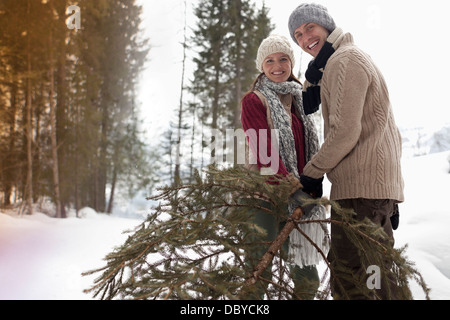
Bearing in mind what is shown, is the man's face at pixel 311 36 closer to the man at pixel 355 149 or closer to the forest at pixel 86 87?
the man at pixel 355 149

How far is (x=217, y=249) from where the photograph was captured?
109 cm

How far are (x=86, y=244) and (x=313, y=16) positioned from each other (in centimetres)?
606

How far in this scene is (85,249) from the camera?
18.2 feet

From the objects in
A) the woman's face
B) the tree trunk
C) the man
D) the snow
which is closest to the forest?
the tree trunk

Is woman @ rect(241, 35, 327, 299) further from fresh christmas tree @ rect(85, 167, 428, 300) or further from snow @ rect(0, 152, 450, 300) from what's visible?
snow @ rect(0, 152, 450, 300)

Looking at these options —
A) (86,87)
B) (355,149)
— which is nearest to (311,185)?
(355,149)

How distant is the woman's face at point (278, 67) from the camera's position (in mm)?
1741

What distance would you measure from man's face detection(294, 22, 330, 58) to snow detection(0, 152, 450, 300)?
2218 mm

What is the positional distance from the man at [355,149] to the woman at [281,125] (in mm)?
254

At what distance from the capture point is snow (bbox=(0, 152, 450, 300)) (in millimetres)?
3336

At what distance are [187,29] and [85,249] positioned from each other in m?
8.35

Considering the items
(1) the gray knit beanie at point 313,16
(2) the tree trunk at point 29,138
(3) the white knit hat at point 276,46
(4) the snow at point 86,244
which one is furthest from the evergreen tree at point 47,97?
(1) the gray knit beanie at point 313,16

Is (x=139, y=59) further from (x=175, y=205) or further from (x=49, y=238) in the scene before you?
(x=175, y=205)

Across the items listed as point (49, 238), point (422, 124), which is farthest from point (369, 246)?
point (422, 124)
